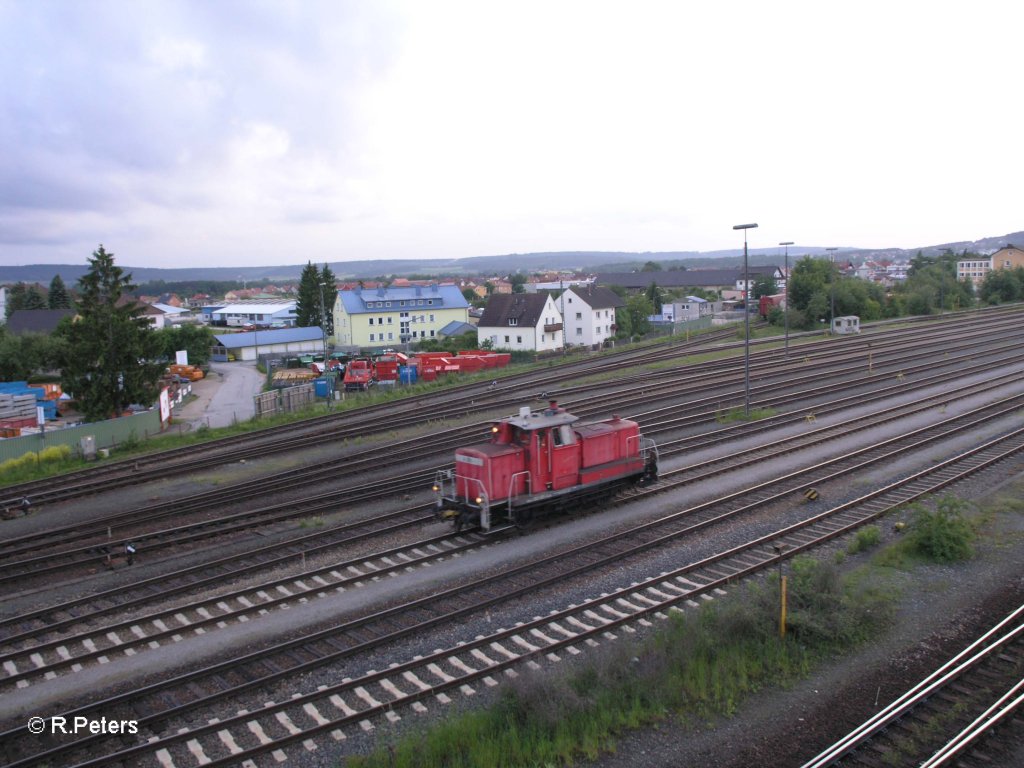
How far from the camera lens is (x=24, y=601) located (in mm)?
15000

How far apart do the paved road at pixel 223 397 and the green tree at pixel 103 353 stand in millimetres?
3618

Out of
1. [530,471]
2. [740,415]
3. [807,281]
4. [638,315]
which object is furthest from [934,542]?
[638,315]

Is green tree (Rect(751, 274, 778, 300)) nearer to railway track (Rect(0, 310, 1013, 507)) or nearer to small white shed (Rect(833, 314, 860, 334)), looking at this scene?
small white shed (Rect(833, 314, 860, 334))

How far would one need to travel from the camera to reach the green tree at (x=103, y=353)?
1313 inches

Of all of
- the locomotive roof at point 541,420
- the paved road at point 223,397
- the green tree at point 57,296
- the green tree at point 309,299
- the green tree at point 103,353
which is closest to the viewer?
the locomotive roof at point 541,420

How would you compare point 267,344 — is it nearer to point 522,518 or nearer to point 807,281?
point 807,281

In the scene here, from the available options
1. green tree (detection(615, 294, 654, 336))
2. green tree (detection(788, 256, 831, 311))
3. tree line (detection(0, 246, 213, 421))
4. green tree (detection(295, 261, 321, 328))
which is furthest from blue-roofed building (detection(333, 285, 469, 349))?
tree line (detection(0, 246, 213, 421))

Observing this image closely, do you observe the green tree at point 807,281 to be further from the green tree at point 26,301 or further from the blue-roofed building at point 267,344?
the green tree at point 26,301

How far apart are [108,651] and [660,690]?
29.7 feet

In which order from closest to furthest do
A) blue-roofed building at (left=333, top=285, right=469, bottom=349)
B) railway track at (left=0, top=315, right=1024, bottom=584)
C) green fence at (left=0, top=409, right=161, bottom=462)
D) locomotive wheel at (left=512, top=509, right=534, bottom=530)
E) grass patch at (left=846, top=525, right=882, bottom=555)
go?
1. grass patch at (left=846, top=525, right=882, bottom=555)
2. locomotive wheel at (left=512, top=509, right=534, bottom=530)
3. railway track at (left=0, top=315, right=1024, bottom=584)
4. green fence at (left=0, top=409, right=161, bottom=462)
5. blue-roofed building at (left=333, top=285, right=469, bottom=349)

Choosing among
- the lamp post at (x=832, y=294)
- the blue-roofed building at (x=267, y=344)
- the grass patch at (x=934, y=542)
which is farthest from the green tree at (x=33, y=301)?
the grass patch at (x=934, y=542)

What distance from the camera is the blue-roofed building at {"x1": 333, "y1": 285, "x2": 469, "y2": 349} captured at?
78.4 meters

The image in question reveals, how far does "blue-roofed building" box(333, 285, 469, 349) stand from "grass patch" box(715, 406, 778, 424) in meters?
49.2

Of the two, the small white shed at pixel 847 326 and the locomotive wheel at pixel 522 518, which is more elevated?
the small white shed at pixel 847 326
